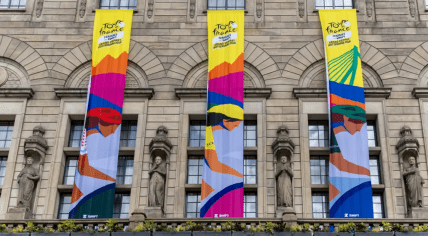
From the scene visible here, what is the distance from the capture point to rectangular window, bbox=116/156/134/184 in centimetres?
2870

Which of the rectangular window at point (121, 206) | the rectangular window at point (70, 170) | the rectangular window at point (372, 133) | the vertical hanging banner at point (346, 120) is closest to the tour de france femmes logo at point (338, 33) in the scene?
the vertical hanging banner at point (346, 120)

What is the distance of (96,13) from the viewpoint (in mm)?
31656

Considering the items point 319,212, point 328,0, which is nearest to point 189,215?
point 319,212

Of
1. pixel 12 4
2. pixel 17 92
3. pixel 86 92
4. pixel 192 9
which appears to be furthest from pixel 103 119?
pixel 12 4

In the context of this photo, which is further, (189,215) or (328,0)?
(328,0)

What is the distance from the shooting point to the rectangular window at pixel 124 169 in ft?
94.2

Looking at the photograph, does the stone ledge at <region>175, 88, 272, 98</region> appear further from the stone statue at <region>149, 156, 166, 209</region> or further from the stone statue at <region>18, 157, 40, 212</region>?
the stone statue at <region>18, 157, 40, 212</region>

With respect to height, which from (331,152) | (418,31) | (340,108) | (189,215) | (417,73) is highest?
(418,31)

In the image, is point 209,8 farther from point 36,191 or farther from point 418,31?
point 36,191

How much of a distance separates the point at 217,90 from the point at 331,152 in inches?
221

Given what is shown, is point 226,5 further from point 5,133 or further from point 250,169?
point 5,133

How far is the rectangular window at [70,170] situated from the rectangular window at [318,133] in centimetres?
1040

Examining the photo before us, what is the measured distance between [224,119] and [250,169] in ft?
8.07

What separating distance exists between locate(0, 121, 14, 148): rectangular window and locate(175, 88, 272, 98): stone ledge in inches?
302
